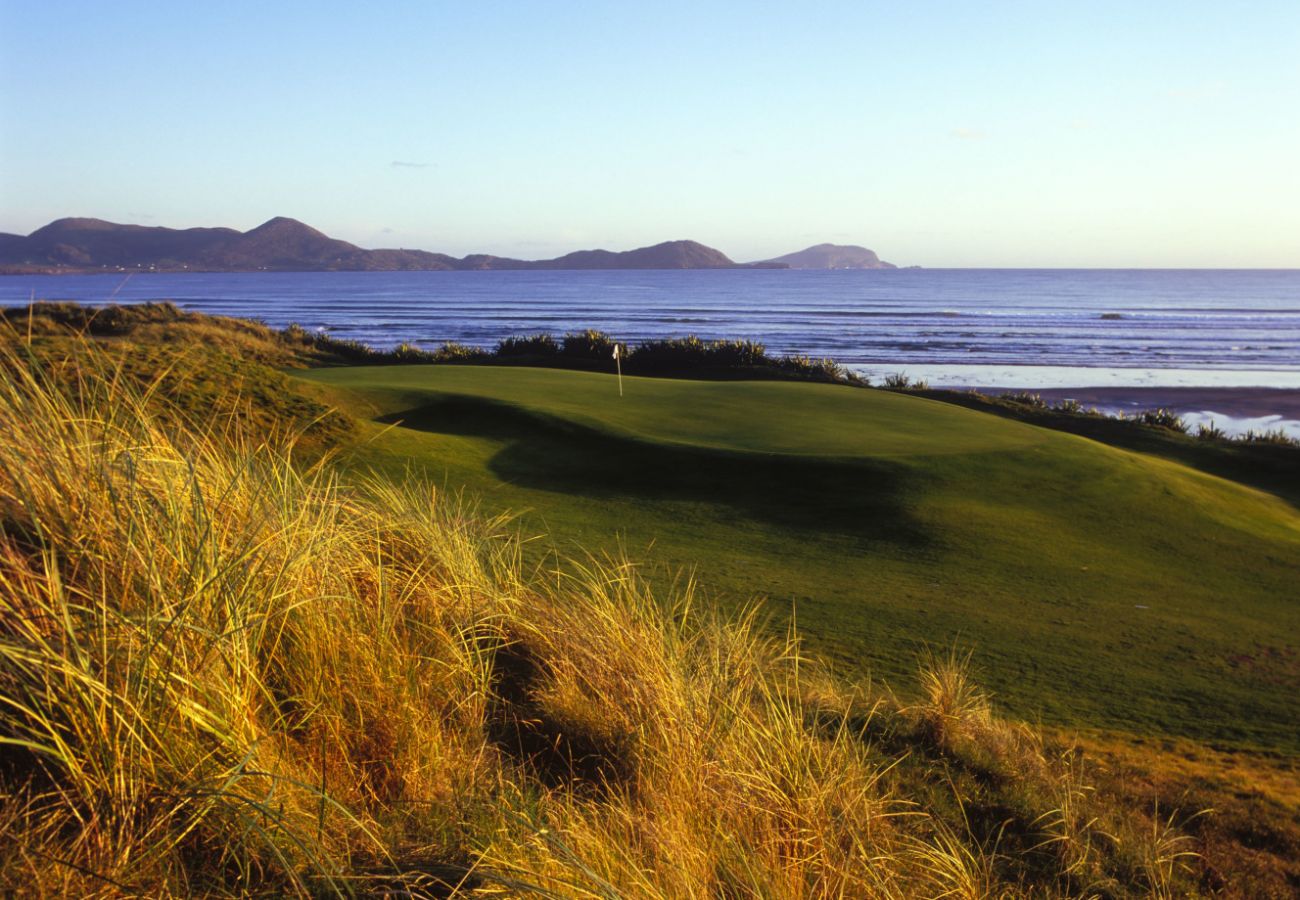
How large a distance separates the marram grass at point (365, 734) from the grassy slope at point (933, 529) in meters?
2.34

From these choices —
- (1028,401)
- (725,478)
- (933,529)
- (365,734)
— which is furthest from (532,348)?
(365,734)

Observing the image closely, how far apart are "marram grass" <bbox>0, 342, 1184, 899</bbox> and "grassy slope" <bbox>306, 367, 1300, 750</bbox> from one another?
234cm

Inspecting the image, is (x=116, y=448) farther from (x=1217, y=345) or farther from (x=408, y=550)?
(x=1217, y=345)

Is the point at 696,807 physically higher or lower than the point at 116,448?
lower

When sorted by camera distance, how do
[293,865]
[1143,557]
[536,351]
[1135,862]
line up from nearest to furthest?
[293,865], [1135,862], [1143,557], [536,351]

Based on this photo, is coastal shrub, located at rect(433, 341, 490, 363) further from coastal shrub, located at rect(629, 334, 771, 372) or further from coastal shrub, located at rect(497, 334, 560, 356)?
coastal shrub, located at rect(629, 334, 771, 372)

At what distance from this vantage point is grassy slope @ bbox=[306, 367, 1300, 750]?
7422mm

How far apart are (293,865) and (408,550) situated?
110 inches

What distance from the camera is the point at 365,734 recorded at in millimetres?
3844

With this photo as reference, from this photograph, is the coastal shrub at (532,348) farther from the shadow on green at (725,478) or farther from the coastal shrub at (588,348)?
the shadow on green at (725,478)

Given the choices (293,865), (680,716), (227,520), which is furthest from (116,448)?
(680,716)

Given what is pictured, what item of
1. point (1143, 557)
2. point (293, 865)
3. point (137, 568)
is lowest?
point (1143, 557)

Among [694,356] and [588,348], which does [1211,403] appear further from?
[588,348]

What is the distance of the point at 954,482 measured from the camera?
1284 centimetres
